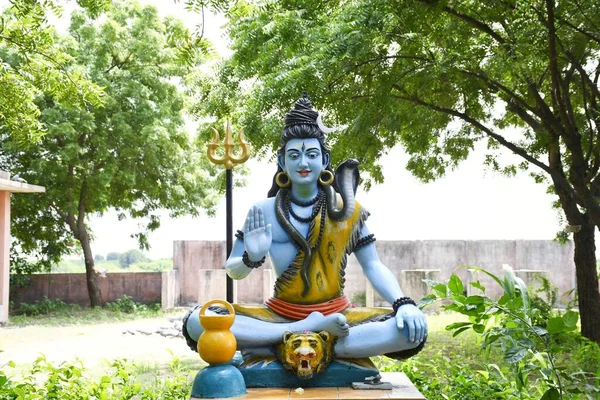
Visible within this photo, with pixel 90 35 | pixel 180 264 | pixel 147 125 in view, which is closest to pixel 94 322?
pixel 180 264

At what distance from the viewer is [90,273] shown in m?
16.2

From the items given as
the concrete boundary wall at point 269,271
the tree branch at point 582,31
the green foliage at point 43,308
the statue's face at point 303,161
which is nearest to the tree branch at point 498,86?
the tree branch at point 582,31

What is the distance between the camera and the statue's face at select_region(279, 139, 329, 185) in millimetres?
4059

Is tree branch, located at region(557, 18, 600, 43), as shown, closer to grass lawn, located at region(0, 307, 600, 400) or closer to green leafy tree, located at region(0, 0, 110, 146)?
grass lawn, located at region(0, 307, 600, 400)

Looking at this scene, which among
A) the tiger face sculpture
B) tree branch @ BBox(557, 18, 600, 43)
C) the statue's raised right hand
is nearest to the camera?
the tiger face sculpture

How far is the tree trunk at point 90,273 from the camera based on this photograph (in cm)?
1606

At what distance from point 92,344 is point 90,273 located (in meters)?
5.90

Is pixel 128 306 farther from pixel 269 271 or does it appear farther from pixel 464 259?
pixel 464 259

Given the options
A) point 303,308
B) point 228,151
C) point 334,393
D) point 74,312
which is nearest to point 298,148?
point 228,151

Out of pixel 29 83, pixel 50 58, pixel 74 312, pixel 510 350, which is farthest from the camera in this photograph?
pixel 74 312

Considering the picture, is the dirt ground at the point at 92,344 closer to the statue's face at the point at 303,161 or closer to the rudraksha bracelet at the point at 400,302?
the statue's face at the point at 303,161

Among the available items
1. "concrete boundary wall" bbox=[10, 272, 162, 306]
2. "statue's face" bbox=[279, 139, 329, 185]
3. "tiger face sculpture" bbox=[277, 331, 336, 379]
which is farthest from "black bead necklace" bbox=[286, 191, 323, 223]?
"concrete boundary wall" bbox=[10, 272, 162, 306]

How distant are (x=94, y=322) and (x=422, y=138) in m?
7.68

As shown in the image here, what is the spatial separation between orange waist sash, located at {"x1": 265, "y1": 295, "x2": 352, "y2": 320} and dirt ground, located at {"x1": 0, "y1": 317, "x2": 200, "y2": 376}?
4710 millimetres
